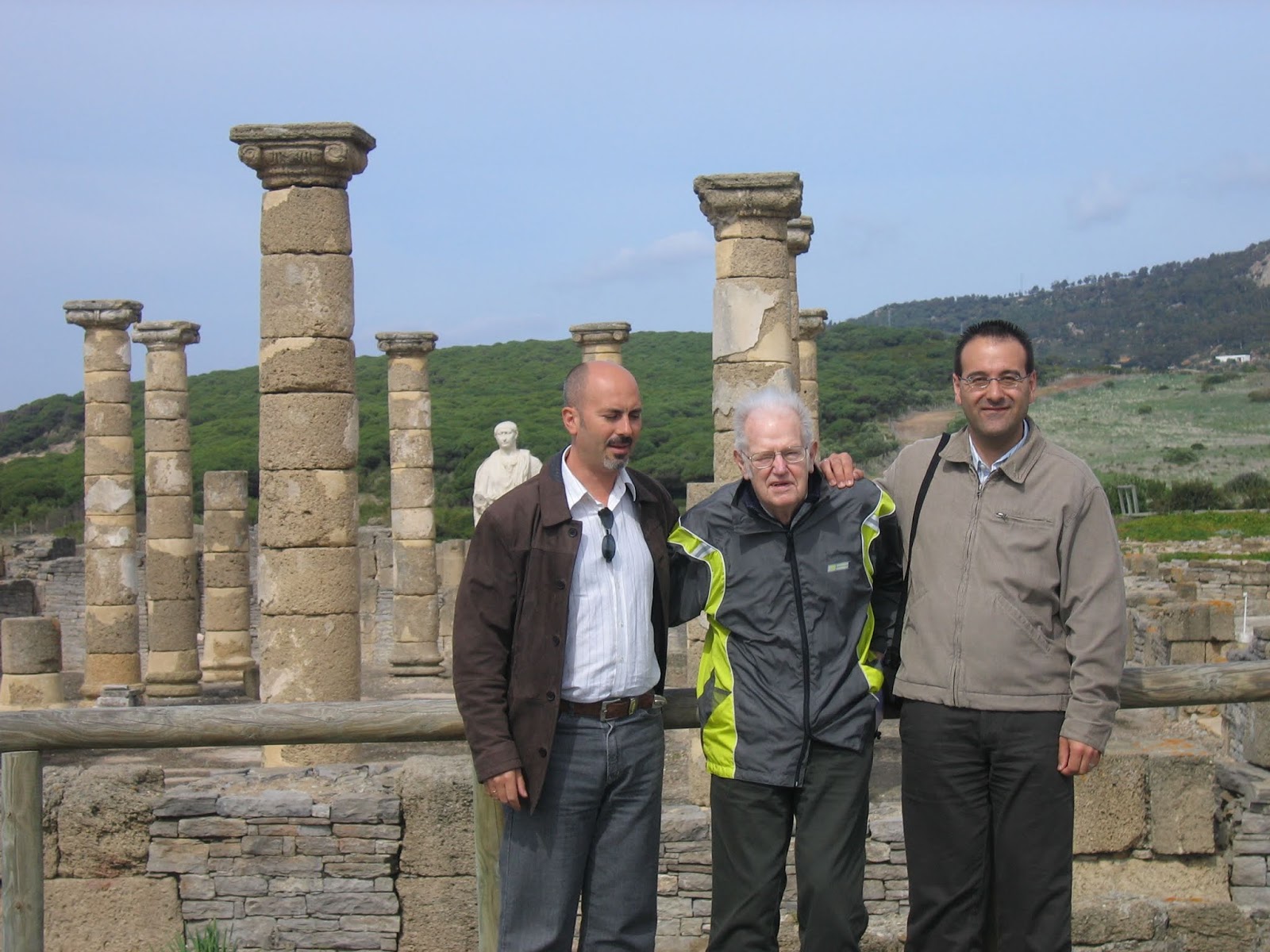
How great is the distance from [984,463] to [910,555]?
0.35 metres

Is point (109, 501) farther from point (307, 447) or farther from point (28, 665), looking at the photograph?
point (307, 447)

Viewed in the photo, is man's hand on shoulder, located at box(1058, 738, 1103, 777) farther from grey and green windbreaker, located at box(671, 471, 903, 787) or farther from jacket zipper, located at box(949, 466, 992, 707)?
grey and green windbreaker, located at box(671, 471, 903, 787)

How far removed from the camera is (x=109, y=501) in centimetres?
1806

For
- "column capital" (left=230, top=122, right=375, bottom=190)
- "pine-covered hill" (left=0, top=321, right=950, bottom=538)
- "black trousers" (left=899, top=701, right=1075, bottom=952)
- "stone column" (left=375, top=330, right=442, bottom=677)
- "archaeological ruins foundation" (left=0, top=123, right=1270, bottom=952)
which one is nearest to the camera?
"black trousers" (left=899, top=701, right=1075, bottom=952)

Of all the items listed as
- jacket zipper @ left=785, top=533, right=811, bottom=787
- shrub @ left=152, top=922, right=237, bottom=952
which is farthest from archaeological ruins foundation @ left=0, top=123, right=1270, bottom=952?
jacket zipper @ left=785, top=533, right=811, bottom=787

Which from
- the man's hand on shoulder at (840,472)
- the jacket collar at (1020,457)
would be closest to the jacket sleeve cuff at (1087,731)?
the jacket collar at (1020,457)

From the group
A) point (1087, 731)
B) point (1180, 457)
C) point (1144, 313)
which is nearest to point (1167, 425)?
point (1180, 457)

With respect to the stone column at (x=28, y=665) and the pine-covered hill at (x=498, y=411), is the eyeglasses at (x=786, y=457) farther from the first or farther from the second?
the pine-covered hill at (x=498, y=411)

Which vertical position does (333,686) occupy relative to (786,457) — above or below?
below

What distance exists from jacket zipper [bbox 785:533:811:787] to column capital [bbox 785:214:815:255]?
1122 centimetres

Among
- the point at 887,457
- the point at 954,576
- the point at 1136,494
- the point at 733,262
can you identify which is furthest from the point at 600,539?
the point at 887,457

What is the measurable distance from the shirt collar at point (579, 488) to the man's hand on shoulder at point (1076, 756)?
4.67 feet

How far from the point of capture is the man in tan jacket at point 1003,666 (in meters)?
3.93

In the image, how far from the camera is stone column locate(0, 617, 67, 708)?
1482 cm
